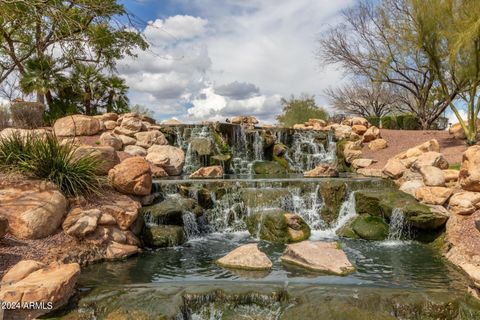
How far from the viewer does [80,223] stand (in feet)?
26.9

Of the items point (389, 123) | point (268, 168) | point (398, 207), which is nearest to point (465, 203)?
point (398, 207)

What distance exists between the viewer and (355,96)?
39875mm

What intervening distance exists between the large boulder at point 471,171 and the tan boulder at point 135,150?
1110cm

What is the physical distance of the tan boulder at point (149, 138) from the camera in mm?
17384

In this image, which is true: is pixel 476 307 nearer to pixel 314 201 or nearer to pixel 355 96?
pixel 314 201

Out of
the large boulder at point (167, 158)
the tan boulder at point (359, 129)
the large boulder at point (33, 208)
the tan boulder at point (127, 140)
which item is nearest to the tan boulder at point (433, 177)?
the large boulder at point (167, 158)

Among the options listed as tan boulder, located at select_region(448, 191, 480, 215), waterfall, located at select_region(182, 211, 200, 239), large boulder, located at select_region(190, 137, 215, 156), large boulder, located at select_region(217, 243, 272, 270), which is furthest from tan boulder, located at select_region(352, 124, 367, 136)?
large boulder, located at select_region(217, 243, 272, 270)

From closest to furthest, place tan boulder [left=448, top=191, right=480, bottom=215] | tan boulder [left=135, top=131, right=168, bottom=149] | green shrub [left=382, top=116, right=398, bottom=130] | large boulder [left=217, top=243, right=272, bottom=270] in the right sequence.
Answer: large boulder [left=217, top=243, right=272, bottom=270] → tan boulder [left=448, top=191, right=480, bottom=215] → tan boulder [left=135, top=131, right=168, bottom=149] → green shrub [left=382, top=116, right=398, bottom=130]

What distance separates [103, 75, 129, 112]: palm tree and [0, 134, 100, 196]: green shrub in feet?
48.1

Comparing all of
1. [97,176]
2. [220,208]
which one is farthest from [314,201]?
[97,176]

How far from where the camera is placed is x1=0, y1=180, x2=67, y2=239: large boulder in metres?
7.71

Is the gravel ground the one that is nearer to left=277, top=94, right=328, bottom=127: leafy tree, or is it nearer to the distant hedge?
the distant hedge

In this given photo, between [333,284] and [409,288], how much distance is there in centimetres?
118

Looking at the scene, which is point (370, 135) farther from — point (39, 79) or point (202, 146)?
point (39, 79)
